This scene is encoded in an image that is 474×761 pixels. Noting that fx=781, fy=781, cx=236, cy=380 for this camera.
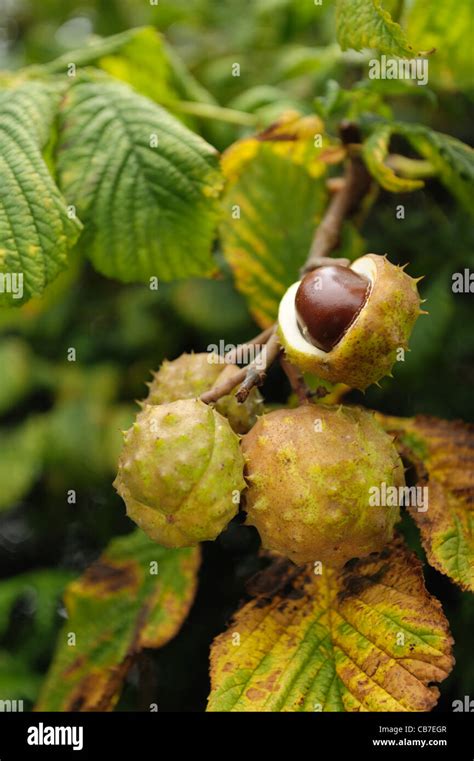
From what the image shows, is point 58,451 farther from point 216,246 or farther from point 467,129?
point 467,129

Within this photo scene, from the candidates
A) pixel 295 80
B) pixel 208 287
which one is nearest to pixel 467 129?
pixel 295 80

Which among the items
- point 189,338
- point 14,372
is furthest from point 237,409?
point 14,372

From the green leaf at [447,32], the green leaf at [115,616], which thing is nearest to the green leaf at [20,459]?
the green leaf at [115,616]

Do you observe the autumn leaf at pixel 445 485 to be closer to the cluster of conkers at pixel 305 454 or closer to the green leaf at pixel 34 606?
the cluster of conkers at pixel 305 454

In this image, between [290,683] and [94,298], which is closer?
[290,683]

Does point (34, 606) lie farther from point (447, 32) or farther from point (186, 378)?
point (447, 32)

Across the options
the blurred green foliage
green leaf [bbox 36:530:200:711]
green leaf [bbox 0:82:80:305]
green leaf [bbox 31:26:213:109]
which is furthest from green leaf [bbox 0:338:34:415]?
green leaf [bbox 0:82:80:305]
